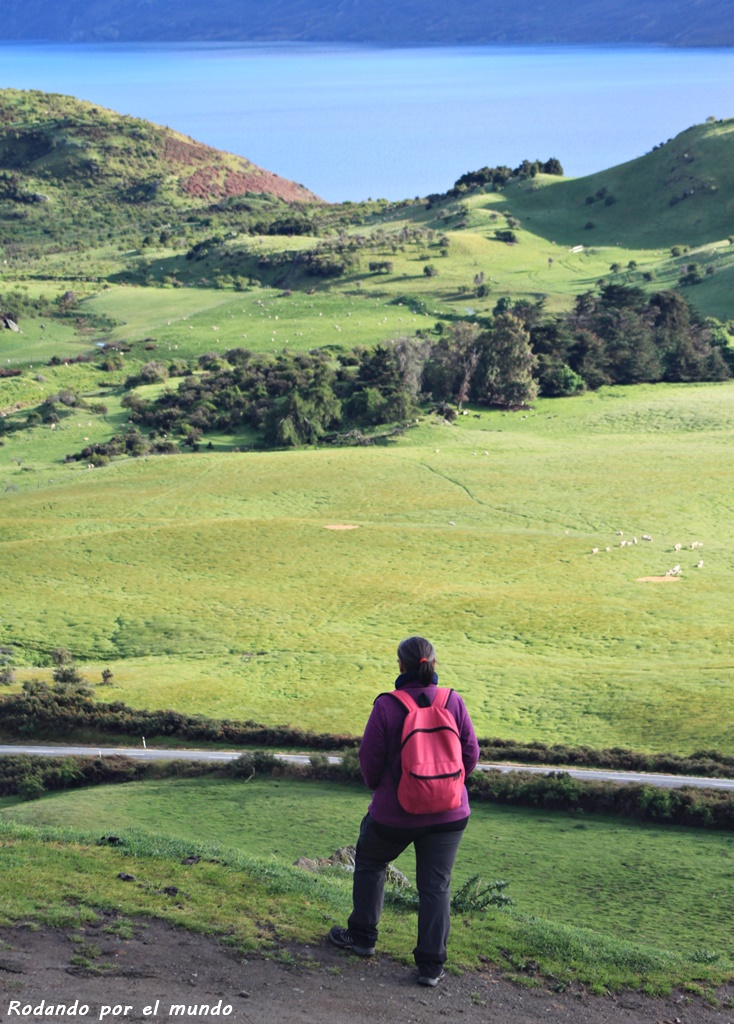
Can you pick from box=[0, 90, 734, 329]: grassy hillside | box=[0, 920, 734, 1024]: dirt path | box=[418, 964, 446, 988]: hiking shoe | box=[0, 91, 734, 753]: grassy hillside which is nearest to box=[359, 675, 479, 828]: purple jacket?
box=[418, 964, 446, 988]: hiking shoe

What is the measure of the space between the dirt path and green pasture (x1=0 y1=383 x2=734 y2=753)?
1744 centimetres

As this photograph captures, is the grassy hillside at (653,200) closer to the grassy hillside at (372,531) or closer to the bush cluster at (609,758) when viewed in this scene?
the grassy hillside at (372,531)

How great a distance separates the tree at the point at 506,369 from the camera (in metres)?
76.0

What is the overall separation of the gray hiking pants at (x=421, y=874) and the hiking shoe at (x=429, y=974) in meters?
0.04

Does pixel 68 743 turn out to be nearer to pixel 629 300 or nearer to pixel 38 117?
pixel 629 300

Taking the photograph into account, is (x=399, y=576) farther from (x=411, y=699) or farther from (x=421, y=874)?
(x=411, y=699)

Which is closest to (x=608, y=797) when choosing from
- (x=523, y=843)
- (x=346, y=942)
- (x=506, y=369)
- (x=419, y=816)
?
(x=523, y=843)

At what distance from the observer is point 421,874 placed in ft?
32.8

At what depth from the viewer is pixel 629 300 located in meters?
92.8

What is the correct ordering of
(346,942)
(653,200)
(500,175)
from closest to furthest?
1. (346,942)
2. (653,200)
3. (500,175)

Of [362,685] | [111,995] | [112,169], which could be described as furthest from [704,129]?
[111,995]

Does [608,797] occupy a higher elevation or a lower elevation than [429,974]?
lower

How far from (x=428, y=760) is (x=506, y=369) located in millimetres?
68114

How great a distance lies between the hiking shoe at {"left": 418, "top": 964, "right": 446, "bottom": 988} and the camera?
10148 mm
